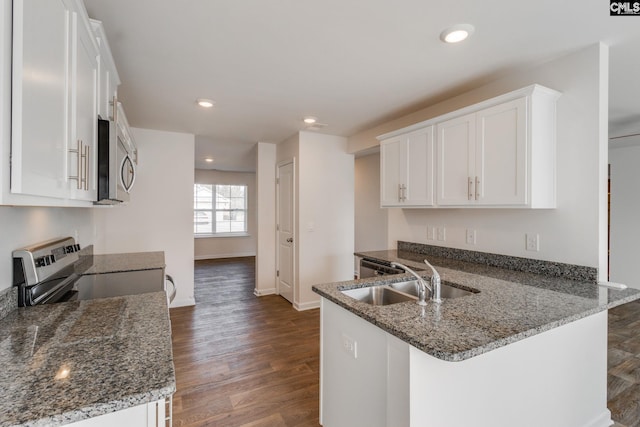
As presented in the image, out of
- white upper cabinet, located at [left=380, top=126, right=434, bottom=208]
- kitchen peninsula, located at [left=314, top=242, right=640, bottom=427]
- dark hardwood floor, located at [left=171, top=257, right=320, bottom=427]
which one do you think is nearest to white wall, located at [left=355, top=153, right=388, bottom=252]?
dark hardwood floor, located at [left=171, top=257, right=320, bottom=427]

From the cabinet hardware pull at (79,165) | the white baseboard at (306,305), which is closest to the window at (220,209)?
the white baseboard at (306,305)

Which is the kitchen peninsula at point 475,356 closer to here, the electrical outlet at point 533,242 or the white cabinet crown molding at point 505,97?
the electrical outlet at point 533,242

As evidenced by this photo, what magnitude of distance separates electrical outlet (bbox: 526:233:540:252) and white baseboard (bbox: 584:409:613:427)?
3.37ft

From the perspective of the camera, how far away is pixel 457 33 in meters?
1.74

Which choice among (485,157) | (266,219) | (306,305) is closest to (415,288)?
(485,157)

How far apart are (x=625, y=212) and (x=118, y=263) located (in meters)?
6.60

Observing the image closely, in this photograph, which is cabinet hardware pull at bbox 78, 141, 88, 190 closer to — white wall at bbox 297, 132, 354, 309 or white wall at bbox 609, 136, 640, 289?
white wall at bbox 297, 132, 354, 309

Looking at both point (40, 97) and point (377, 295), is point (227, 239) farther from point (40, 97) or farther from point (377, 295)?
point (40, 97)

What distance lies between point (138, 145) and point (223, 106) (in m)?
1.61

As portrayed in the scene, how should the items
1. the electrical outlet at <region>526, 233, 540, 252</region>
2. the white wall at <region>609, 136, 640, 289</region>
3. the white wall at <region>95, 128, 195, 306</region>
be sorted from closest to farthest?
the electrical outlet at <region>526, 233, 540, 252</region>
the white wall at <region>95, 128, 195, 306</region>
the white wall at <region>609, 136, 640, 289</region>

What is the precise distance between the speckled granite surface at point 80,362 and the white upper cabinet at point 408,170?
225 centimetres

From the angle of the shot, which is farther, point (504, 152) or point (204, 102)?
point (204, 102)

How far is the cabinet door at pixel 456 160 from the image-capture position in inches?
90.8

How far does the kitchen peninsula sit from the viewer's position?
114 cm
